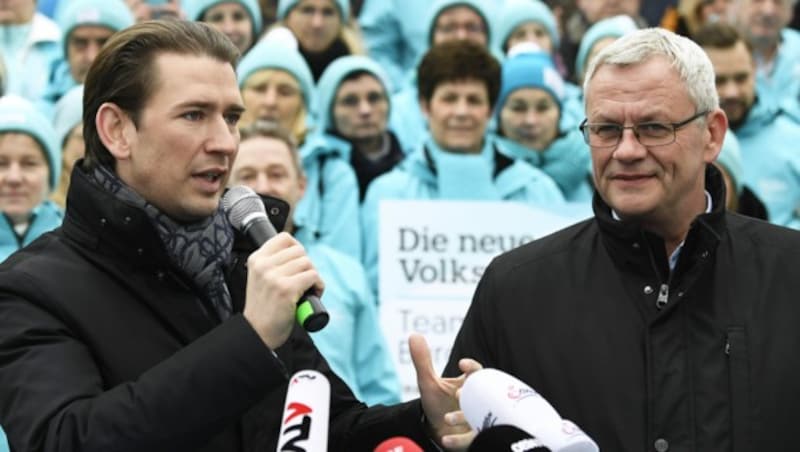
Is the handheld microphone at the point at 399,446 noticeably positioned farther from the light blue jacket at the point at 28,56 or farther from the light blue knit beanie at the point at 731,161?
the light blue jacket at the point at 28,56

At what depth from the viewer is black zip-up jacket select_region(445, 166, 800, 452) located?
414 cm

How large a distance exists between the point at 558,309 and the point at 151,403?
1360mm

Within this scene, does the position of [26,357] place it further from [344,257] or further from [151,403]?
[344,257]

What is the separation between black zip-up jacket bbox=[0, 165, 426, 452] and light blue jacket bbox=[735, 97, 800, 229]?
20.5 feet

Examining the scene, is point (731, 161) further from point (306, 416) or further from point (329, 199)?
point (306, 416)

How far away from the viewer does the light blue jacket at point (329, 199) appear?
8.92 meters

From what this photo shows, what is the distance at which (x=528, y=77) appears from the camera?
9938 millimetres

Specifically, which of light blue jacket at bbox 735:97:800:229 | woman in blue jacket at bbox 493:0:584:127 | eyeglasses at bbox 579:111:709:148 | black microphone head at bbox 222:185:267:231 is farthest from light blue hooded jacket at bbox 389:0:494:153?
black microphone head at bbox 222:185:267:231

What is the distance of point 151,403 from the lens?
3.42 metres

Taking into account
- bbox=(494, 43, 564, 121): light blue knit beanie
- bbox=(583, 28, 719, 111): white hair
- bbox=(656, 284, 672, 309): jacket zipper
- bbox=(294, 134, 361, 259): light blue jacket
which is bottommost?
bbox=(294, 134, 361, 259): light blue jacket

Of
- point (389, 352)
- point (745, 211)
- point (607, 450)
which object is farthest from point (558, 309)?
point (745, 211)

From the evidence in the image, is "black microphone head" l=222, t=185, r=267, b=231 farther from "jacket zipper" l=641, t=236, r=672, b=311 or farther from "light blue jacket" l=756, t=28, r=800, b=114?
"light blue jacket" l=756, t=28, r=800, b=114

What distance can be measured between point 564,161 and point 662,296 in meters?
5.58

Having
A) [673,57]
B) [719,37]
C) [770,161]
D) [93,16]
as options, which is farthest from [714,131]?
[93,16]
